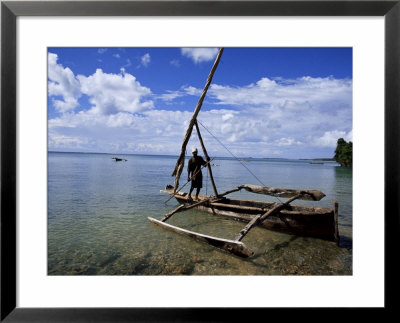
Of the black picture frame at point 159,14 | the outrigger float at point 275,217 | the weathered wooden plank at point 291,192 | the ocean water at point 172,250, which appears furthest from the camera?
the weathered wooden plank at point 291,192

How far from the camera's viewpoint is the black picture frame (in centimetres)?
238

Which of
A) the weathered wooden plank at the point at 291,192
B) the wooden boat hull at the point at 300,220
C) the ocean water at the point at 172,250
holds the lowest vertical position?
the ocean water at the point at 172,250

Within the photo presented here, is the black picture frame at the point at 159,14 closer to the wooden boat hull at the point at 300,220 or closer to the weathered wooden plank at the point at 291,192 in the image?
the wooden boat hull at the point at 300,220

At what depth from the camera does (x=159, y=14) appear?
8.19ft

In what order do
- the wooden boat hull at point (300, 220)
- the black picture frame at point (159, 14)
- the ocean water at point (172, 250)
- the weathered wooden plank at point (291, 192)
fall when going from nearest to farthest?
1. the black picture frame at point (159, 14)
2. the ocean water at point (172, 250)
3. the wooden boat hull at point (300, 220)
4. the weathered wooden plank at point (291, 192)

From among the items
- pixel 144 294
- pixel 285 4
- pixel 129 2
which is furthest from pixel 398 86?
pixel 144 294

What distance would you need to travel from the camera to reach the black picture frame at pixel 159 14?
2375 mm

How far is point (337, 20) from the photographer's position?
103 inches

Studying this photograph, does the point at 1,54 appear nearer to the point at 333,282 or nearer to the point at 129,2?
the point at 129,2

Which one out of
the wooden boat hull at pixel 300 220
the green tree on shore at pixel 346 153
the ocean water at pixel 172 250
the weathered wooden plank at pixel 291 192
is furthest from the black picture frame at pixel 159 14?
the weathered wooden plank at pixel 291 192

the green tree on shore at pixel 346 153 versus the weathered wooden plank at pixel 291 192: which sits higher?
the green tree on shore at pixel 346 153

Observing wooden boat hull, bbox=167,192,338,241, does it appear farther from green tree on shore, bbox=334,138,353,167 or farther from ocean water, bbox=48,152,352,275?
green tree on shore, bbox=334,138,353,167

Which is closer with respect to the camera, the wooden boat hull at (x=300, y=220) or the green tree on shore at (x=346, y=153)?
the green tree on shore at (x=346, y=153)

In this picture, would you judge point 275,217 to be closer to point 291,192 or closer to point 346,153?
point 291,192
